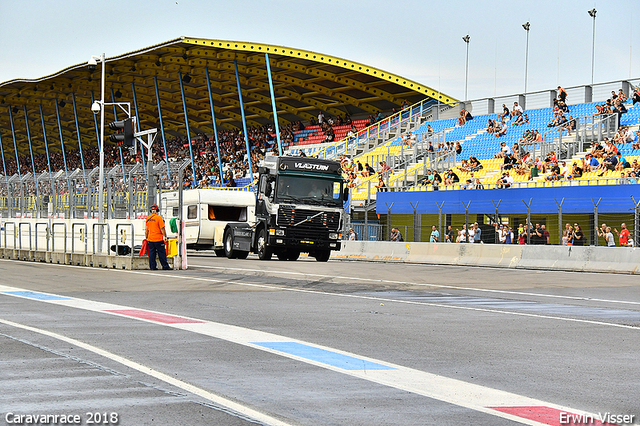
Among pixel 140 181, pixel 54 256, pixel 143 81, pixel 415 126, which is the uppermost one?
pixel 143 81

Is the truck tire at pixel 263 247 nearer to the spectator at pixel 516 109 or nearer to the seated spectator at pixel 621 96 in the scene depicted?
the seated spectator at pixel 621 96

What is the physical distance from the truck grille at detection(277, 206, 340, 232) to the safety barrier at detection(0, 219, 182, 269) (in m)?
5.81

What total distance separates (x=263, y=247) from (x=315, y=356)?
75.1ft

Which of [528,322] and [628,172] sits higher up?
[628,172]

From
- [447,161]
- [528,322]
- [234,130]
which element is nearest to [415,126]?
[447,161]

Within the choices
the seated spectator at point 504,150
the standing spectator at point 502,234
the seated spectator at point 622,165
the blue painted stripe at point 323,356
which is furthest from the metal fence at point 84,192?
the seated spectator at point 504,150

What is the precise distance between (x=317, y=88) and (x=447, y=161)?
66.6 feet

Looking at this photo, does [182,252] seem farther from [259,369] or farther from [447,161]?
[447,161]

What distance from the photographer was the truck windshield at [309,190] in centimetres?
3019

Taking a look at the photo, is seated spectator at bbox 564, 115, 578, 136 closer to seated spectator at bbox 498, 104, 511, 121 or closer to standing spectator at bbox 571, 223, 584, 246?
Answer: seated spectator at bbox 498, 104, 511, 121

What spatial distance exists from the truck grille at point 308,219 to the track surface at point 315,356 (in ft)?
43.2

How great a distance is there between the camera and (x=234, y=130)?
7500 cm

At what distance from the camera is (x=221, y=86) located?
213ft

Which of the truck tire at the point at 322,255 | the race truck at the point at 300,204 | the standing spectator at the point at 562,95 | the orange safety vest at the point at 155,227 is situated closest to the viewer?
the orange safety vest at the point at 155,227
